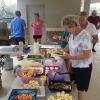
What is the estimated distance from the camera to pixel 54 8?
628 centimetres

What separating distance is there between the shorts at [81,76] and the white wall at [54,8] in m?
4.17

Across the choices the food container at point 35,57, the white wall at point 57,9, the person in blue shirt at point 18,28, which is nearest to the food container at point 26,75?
the food container at point 35,57

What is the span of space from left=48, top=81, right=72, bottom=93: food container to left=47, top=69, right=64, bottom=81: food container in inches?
2.8

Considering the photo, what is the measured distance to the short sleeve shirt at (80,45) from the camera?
2.09m

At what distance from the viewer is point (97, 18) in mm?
6859

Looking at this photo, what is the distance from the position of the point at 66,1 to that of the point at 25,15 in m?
1.42

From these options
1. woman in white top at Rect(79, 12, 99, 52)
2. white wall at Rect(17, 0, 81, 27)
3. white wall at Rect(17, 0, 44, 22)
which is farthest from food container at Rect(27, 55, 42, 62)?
white wall at Rect(17, 0, 44, 22)

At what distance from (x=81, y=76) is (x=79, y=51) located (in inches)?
13.7

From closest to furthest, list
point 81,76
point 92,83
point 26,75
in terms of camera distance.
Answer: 1. point 26,75
2. point 81,76
3. point 92,83

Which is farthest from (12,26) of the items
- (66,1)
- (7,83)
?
(7,83)

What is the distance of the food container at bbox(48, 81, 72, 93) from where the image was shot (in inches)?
66.1

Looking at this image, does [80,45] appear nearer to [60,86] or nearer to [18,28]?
[60,86]

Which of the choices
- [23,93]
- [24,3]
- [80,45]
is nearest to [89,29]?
[80,45]

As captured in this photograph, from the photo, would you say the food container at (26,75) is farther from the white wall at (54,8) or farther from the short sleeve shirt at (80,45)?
the white wall at (54,8)
